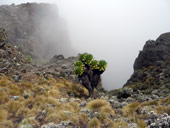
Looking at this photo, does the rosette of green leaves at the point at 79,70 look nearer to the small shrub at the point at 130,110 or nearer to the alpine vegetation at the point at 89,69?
the alpine vegetation at the point at 89,69

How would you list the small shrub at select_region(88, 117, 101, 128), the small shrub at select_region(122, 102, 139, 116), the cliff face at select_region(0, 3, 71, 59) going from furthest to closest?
the cliff face at select_region(0, 3, 71, 59)
the small shrub at select_region(122, 102, 139, 116)
the small shrub at select_region(88, 117, 101, 128)

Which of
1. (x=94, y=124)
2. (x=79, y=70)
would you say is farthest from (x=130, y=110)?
(x=79, y=70)

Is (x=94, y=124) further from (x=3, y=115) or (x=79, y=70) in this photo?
(x=79, y=70)

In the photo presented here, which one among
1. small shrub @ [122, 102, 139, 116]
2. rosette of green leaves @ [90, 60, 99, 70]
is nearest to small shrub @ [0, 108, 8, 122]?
small shrub @ [122, 102, 139, 116]

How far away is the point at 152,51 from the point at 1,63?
152 ft

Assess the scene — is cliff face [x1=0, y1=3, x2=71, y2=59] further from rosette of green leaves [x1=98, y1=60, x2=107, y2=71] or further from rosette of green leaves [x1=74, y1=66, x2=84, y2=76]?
rosette of green leaves [x1=98, y1=60, x2=107, y2=71]

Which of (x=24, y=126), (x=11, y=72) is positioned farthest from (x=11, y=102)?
(x=11, y=72)

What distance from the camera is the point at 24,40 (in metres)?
156

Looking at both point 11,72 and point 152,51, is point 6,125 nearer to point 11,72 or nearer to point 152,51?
point 11,72

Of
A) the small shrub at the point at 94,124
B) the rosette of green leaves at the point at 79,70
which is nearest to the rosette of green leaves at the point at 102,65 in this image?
the rosette of green leaves at the point at 79,70

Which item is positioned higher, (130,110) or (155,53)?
(155,53)

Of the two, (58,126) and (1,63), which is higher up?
(1,63)

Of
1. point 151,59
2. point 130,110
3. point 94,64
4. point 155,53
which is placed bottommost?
point 130,110

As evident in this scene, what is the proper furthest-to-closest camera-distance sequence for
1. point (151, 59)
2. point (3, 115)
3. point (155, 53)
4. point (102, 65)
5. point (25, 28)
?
point (25, 28)
point (151, 59)
point (155, 53)
point (102, 65)
point (3, 115)
